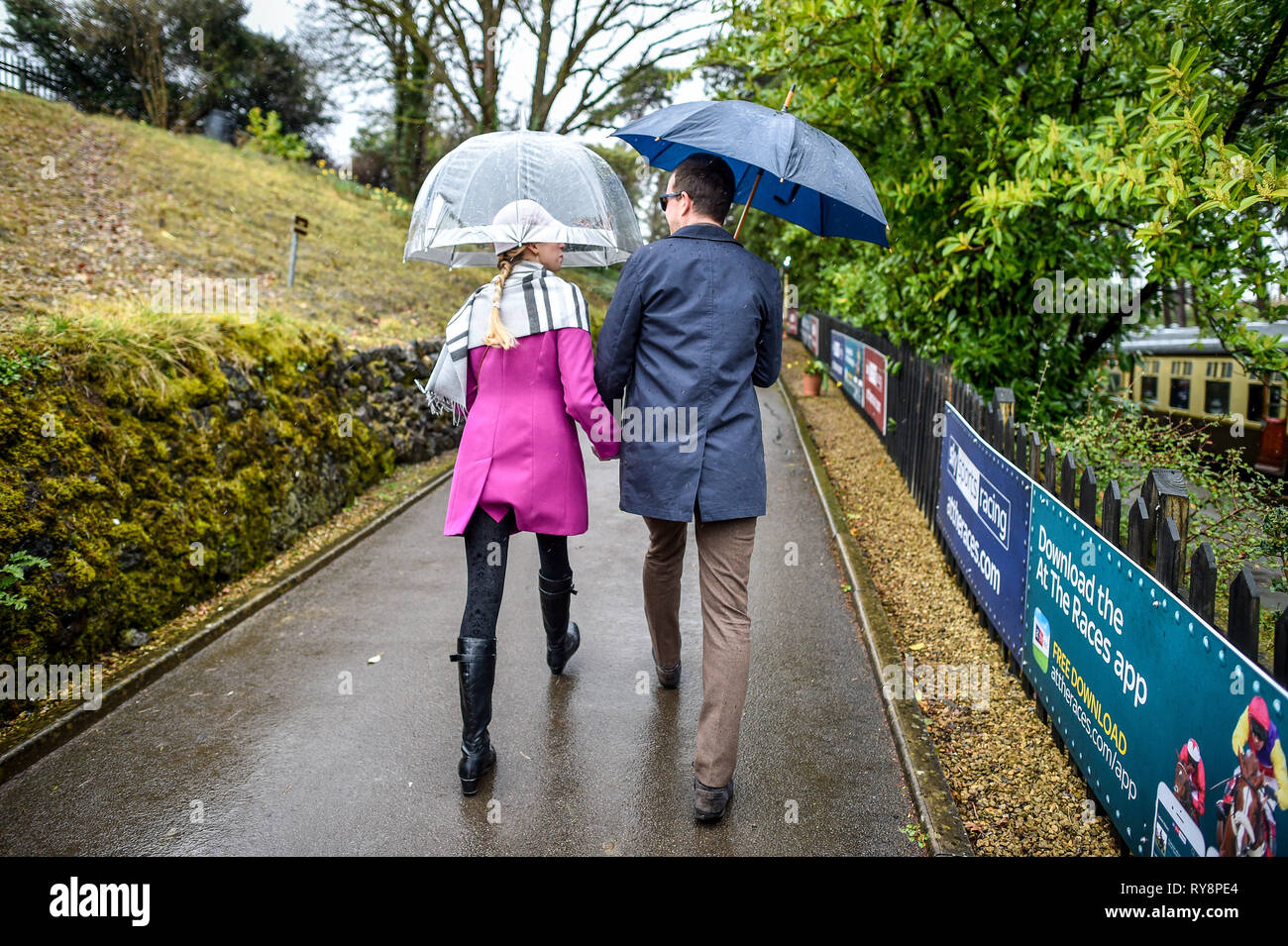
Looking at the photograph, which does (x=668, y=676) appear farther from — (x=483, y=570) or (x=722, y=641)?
(x=483, y=570)

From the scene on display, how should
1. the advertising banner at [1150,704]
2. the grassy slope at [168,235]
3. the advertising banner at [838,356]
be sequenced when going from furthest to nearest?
the advertising banner at [838,356], the grassy slope at [168,235], the advertising banner at [1150,704]

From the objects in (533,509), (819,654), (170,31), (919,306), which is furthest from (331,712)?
(170,31)

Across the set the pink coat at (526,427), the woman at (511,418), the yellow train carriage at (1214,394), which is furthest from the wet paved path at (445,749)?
the yellow train carriage at (1214,394)

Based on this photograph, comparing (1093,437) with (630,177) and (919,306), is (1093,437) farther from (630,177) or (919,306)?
(630,177)

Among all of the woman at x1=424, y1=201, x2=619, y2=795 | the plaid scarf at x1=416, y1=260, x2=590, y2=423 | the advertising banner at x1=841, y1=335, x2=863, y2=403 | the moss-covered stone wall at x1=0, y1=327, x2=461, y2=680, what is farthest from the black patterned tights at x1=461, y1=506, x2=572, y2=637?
the advertising banner at x1=841, y1=335, x2=863, y2=403

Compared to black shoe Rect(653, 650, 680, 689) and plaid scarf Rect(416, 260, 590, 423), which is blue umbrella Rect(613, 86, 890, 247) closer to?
plaid scarf Rect(416, 260, 590, 423)

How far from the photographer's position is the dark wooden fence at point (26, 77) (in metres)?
16.5

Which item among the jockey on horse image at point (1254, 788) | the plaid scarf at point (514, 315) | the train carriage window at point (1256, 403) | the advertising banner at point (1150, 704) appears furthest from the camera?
the train carriage window at point (1256, 403)

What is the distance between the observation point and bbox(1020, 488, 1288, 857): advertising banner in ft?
6.94

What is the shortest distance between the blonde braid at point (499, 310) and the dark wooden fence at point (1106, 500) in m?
→ 2.24

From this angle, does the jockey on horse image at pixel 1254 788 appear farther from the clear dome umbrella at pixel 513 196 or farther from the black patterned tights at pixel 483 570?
the clear dome umbrella at pixel 513 196

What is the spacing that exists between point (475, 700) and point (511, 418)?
1.12 metres

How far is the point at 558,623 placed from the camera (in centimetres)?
427
